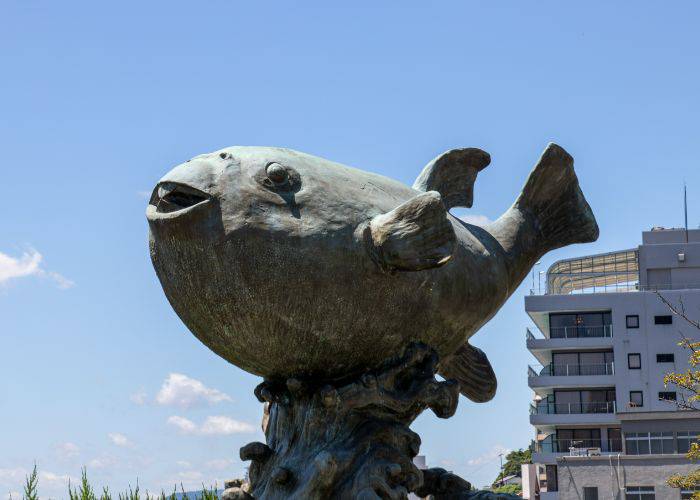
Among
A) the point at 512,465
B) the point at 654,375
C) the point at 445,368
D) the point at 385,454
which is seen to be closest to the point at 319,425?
the point at 385,454

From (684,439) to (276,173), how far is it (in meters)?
44.7

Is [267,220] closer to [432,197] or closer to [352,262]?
[352,262]

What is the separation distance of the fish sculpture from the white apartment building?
4223cm

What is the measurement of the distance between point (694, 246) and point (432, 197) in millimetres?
49770

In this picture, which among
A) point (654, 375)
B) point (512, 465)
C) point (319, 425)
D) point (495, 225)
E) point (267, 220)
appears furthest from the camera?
point (512, 465)

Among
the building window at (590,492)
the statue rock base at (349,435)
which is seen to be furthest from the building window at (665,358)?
the statue rock base at (349,435)

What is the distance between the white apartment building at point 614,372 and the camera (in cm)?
4847

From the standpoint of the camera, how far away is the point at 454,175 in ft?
30.1

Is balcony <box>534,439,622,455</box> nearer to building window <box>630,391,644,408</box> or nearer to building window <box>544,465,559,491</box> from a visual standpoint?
building window <box>544,465,559,491</box>

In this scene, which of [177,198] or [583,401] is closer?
[177,198]

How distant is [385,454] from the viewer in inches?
295

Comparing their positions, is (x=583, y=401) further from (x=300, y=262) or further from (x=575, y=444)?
(x=300, y=262)

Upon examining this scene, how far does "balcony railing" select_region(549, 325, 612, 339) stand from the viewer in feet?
174

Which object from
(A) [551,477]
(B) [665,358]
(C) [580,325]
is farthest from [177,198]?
(C) [580,325]
